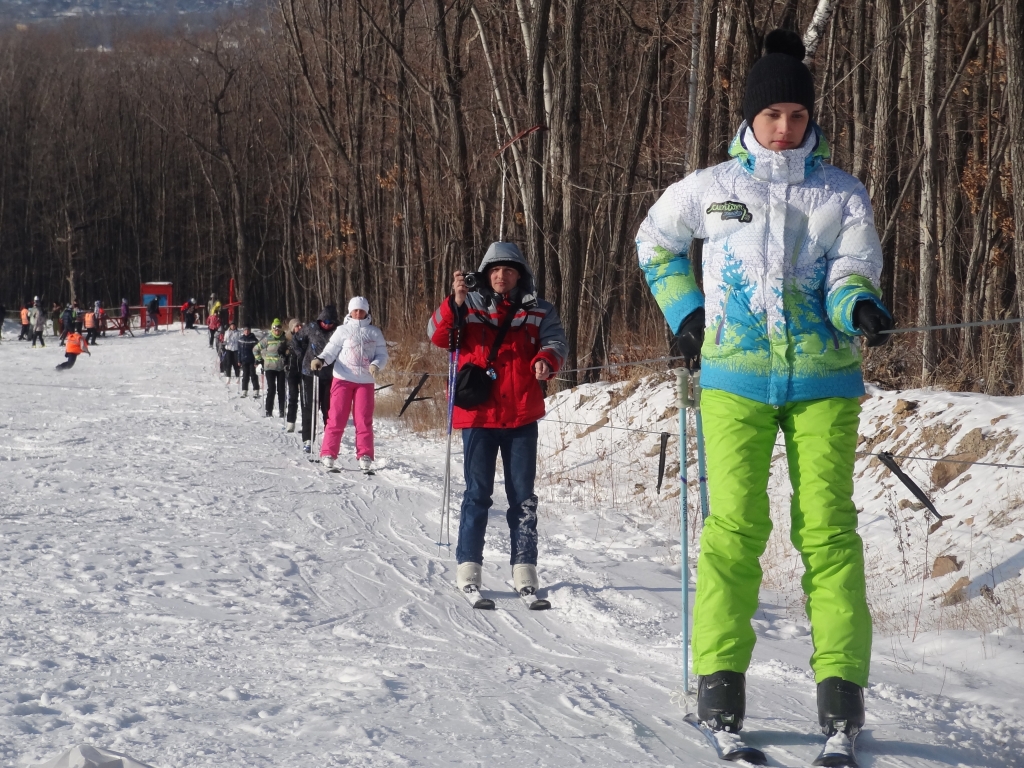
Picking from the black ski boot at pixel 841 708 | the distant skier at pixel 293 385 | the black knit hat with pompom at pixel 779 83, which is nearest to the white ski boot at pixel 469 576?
the black ski boot at pixel 841 708

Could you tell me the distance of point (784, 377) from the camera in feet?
12.4

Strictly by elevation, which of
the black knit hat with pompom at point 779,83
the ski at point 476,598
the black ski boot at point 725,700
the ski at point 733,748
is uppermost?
the black knit hat with pompom at point 779,83

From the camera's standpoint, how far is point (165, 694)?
418 centimetres

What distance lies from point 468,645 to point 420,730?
1.44 meters

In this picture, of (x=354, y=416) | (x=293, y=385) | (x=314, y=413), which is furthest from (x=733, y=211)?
(x=293, y=385)

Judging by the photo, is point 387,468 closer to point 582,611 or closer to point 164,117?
point 582,611

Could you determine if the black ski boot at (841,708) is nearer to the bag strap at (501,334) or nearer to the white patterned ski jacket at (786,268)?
the white patterned ski jacket at (786,268)

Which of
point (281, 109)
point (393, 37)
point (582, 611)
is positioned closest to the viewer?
point (582, 611)

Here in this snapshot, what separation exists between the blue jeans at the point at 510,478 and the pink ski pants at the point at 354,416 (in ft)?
19.2

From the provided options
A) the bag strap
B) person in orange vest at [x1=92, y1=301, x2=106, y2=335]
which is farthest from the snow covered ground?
person in orange vest at [x1=92, y1=301, x2=106, y2=335]

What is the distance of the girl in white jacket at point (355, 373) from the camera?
1221cm

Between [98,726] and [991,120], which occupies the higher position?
[991,120]

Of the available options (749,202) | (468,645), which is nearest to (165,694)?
(468,645)

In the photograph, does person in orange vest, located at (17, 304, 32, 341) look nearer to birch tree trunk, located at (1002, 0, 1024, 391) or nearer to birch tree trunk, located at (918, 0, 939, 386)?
birch tree trunk, located at (918, 0, 939, 386)
